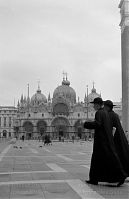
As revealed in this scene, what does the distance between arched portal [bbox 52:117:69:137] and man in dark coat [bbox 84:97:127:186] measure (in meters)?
96.4

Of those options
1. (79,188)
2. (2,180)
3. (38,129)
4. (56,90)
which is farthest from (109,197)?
(56,90)

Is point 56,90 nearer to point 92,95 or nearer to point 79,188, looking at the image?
point 92,95

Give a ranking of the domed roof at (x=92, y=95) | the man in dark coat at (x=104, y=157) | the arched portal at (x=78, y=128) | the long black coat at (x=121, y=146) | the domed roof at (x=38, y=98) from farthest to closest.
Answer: the domed roof at (x=92, y=95) → the domed roof at (x=38, y=98) → the arched portal at (x=78, y=128) → the long black coat at (x=121, y=146) → the man in dark coat at (x=104, y=157)

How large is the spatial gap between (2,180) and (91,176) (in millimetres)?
2071

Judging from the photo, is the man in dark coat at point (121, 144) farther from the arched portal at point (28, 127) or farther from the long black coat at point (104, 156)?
the arched portal at point (28, 127)

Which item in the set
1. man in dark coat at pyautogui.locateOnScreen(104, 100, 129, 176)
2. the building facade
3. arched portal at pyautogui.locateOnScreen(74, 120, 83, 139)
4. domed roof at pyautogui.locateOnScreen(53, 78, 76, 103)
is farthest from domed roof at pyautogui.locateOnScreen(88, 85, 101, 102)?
Answer: man in dark coat at pyautogui.locateOnScreen(104, 100, 129, 176)

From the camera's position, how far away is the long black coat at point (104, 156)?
8.25 m

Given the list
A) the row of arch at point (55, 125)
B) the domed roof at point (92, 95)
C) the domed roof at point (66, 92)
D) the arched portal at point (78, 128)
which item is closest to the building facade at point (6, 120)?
the domed roof at point (66, 92)

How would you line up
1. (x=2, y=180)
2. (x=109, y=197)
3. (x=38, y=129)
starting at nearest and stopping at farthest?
(x=109, y=197) → (x=2, y=180) → (x=38, y=129)

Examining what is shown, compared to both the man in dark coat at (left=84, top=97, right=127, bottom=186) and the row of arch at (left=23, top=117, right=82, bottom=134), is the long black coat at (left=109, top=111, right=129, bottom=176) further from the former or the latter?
the row of arch at (left=23, top=117, right=82, bottom=134)

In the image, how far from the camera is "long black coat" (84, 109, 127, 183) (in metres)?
8.25

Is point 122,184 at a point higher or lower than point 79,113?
lower

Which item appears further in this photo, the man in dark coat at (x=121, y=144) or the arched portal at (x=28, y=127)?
the arched portal at (x=28, y=127)

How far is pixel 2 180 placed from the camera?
30.0 ft
